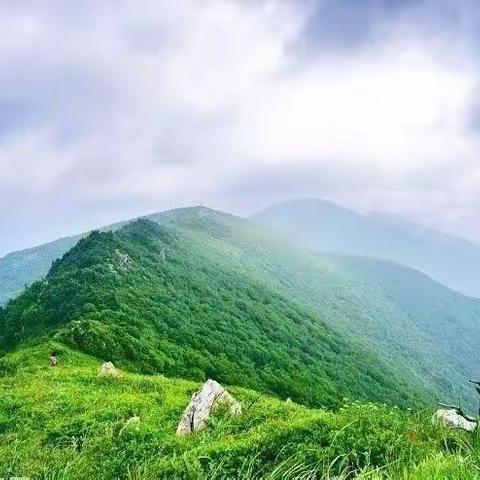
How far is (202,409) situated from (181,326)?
51527 mm

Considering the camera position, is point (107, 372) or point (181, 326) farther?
point (181, 326)

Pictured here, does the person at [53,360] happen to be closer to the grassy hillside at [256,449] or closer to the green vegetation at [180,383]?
the green vegetation at [180,383]

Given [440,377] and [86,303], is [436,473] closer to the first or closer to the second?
[86,303]

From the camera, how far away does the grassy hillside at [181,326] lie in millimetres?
53594

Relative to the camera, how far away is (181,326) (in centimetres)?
6900

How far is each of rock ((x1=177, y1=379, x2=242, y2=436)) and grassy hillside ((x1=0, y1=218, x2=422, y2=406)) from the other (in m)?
27.4

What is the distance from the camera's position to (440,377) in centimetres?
18075

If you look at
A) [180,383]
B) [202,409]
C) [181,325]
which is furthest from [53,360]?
[181,325]

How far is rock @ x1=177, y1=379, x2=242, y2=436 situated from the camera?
1659 centimetres

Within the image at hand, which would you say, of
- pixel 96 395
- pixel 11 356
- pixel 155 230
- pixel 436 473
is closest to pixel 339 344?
pixel 155 230

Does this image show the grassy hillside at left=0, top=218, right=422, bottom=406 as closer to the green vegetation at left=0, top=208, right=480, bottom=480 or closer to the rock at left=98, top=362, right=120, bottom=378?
the green vegetation at left=0, top=208, right=480, bottom=480

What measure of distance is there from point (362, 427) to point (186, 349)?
5338 cm

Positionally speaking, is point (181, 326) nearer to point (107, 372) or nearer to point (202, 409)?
point (107, 372)

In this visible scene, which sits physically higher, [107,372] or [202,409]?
[202,409]
